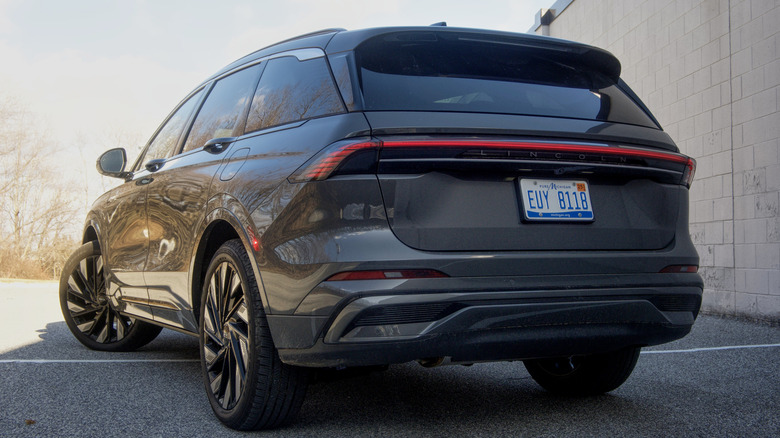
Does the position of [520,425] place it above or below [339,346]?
below

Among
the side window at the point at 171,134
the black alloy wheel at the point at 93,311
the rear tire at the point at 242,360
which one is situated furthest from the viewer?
the black alloy wheel at the point at 93,311

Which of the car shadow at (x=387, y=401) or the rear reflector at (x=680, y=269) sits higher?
the rear reflector at (x=680, y=269)

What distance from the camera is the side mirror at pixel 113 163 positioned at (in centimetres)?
479

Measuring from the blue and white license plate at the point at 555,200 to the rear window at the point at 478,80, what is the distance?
1.01 ft

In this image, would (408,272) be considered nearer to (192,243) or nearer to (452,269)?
(452,269)

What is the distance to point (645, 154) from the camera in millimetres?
2832

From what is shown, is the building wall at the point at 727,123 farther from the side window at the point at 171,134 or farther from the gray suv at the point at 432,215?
the side window at the point at 171,134

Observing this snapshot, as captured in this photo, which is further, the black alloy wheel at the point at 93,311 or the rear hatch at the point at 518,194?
the black alloy wheel at the point at 93,311

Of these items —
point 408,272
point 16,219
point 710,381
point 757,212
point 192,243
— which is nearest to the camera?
point 408,272

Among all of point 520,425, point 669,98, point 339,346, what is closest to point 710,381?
point 520,425

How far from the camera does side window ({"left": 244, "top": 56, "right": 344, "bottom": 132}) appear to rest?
2793mm

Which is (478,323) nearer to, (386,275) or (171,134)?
(386,275)

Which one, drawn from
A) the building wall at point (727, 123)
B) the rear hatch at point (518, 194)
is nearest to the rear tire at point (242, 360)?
the rear hatch at point (518, 194)

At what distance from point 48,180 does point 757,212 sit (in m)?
25.3
